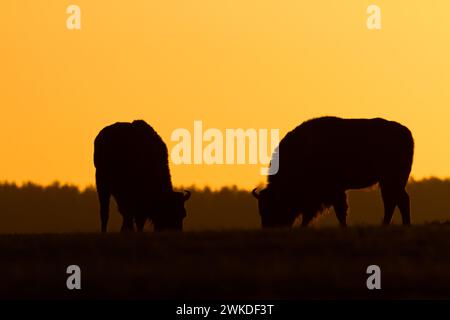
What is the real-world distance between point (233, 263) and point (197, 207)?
81503 millimetres

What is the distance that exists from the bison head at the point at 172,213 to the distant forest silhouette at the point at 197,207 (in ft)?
202

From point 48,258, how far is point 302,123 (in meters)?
12.1

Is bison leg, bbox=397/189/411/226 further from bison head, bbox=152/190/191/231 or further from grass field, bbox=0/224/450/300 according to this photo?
grass field, bbox=0/224/450/300

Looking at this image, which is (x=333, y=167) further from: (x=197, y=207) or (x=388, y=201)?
(x=197, y=207)

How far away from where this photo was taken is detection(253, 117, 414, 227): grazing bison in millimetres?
33969

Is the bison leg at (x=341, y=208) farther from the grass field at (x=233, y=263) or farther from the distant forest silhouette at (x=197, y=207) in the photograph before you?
the distant forest silhouette at (x=197, y=207)

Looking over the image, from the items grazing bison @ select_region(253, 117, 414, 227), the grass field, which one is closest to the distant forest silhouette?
grazing bison @ select_region(253, 117, 414, 227)

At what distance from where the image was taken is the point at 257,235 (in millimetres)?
25750

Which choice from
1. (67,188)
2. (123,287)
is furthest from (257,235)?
(67,188)

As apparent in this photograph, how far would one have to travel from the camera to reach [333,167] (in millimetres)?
34625

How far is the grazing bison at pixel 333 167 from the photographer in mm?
33969

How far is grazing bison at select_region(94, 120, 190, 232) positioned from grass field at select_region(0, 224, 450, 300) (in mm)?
5305
